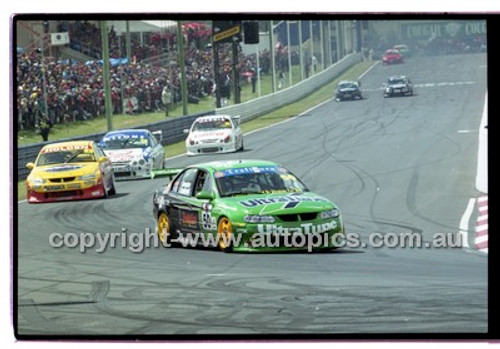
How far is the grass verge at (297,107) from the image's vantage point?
12227 mm

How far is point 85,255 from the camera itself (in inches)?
428

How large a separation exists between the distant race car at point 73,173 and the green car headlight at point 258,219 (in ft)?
4.47

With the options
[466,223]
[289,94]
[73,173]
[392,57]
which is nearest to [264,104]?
[289,94]

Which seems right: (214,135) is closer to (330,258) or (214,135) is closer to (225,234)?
(225,234)

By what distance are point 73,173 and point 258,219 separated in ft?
6.24

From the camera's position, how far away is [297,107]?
1289 centimetres

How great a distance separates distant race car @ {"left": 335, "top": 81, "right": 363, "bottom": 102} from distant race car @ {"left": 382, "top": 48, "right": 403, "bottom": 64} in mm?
840

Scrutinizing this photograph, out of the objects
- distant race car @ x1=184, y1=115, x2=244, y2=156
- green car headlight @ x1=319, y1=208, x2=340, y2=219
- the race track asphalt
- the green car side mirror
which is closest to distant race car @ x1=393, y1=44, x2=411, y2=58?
the race track asphalt

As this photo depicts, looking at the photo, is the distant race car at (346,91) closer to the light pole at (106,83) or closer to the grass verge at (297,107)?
the grass verge at (297,107)

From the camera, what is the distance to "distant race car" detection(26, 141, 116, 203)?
11.6 meters

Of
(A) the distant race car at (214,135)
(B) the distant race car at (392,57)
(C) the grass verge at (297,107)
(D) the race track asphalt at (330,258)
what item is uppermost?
(B) the distant race car at (392,57)

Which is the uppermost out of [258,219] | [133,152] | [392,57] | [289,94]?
[392,57]

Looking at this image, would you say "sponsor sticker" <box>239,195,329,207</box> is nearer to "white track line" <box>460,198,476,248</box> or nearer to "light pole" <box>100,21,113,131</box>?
"white track line" <box>460,198,476,248</box>

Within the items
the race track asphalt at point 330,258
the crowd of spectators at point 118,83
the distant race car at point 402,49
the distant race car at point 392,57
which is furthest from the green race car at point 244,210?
the distant race car at point 402,49
